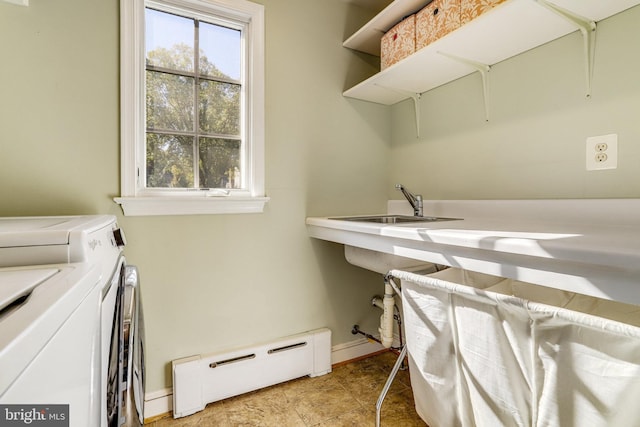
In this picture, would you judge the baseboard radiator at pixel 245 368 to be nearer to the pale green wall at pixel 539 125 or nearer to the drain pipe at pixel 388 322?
the drain pipe at pixel 388 322

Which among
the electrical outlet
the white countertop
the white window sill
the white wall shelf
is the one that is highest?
the white wall shelf

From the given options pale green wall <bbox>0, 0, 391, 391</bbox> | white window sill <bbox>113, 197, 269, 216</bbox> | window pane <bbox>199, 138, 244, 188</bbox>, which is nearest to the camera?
pale green wall <bbox>0, 0, 391, 391</bbox>

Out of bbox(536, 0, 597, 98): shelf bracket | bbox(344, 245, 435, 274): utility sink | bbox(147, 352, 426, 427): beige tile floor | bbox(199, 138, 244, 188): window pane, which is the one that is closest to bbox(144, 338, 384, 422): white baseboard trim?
bbox(147, 352, 426, 427): beige tile floor

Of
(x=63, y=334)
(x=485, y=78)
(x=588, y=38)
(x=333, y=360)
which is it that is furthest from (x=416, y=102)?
(x=63, y=334)

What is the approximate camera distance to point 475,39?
129 centimetres

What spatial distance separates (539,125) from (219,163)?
1.55 meters

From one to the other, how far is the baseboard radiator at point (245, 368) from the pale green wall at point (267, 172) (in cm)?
7

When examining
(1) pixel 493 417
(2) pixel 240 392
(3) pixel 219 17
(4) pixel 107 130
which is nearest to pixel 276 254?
(2) pixel 240 392

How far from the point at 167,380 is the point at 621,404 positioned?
166 centimetres

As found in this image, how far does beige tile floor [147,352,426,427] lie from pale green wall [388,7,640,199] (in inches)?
44.7

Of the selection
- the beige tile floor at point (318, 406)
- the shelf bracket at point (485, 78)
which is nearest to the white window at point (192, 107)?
the beige tile floor at point (318, 406)

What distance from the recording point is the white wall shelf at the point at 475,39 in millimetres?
1094
